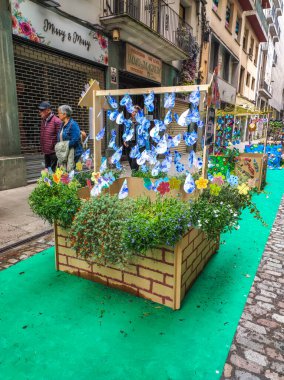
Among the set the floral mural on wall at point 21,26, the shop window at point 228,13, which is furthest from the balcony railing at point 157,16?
the shop window at point 228,13

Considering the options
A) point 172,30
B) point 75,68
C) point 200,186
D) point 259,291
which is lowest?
point 259,291

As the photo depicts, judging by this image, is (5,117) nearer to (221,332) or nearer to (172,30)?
(221,332)

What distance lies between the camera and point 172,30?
1202 centimetres

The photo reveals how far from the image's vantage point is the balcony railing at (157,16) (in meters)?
8.99

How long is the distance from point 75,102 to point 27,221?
4954mm

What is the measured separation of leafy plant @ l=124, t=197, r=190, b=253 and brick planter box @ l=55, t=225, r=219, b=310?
14cm

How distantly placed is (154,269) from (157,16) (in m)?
11.3

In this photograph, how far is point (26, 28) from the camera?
6320 mm

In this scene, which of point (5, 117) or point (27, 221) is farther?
point (5, 117)

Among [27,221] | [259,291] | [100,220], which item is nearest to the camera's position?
[100,220]

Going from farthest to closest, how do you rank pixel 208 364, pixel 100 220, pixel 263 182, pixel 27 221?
pixel 263 182 → pixel 27 221 → pixel 100 220 → pixel 208 364

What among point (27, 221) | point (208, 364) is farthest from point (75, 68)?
point (208, 364)

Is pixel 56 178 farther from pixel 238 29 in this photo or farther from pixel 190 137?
pixel 238 29

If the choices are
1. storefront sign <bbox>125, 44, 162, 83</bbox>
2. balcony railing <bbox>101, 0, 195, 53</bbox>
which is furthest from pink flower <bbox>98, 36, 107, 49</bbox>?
storefront sign <bbox>125, 44, 162, 83</bbox>
